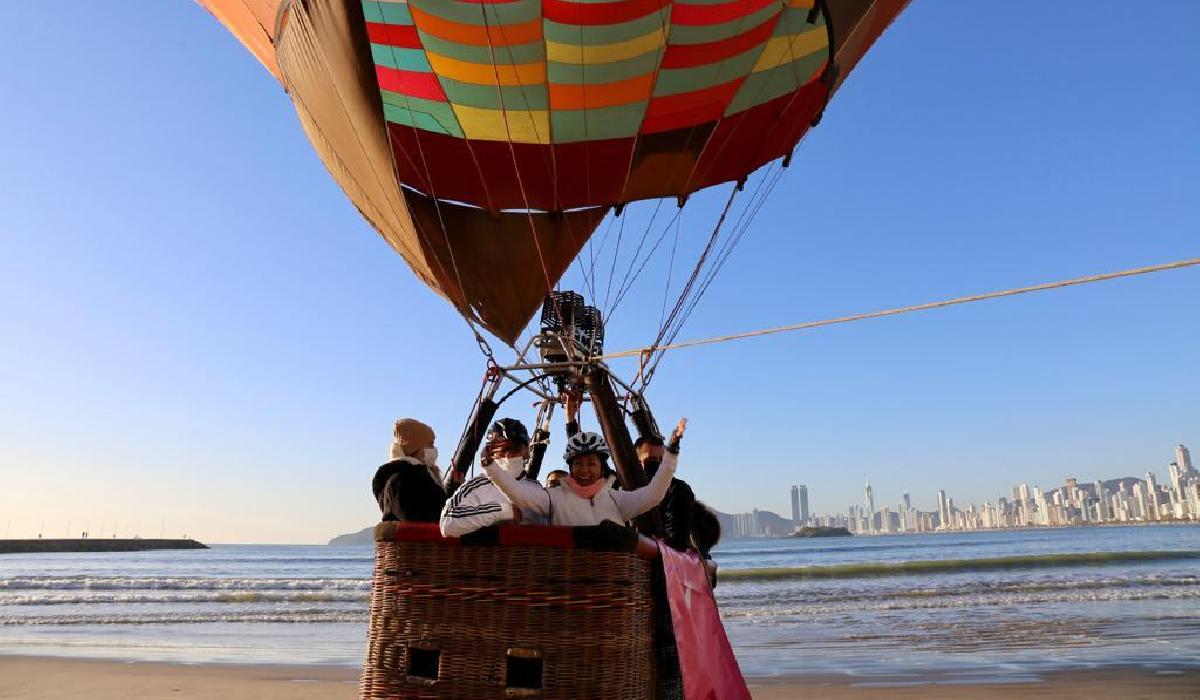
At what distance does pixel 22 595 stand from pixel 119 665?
10713 mm

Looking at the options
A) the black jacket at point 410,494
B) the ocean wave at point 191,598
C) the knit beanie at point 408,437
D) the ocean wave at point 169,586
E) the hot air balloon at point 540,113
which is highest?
the hot air balloon at point 540,113

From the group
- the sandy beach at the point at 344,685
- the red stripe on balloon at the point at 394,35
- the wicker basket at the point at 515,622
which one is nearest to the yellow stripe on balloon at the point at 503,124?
the red stripe on balloon at the point at 394,35

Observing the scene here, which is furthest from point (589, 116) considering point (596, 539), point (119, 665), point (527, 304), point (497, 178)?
point (119, 665)

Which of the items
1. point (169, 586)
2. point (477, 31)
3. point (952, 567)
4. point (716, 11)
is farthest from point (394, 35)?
point (952, 567)

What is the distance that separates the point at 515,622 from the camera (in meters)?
2.31

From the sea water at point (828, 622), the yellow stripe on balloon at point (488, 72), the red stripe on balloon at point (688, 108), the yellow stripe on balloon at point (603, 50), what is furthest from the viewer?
the sea water at point (828, 622)

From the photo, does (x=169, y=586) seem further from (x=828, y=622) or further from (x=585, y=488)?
(x=585, y=488)

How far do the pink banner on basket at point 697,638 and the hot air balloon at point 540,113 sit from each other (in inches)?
36.3

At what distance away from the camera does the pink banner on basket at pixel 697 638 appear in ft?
8.40

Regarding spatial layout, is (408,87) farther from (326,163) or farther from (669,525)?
(669,525)

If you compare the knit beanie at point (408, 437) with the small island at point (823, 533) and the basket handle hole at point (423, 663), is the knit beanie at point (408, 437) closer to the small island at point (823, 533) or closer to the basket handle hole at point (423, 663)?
the basket handle hole at point (423, 663)

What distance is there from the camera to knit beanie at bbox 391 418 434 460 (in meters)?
3.03

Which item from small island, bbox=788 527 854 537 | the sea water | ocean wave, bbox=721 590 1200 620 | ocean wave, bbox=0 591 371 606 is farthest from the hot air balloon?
small island, bbox=788 527 854 537

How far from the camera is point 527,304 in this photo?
280 inches
